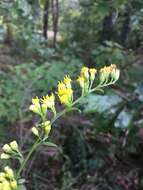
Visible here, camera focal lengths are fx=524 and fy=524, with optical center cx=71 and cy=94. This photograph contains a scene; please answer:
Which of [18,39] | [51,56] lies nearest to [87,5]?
[51,56]

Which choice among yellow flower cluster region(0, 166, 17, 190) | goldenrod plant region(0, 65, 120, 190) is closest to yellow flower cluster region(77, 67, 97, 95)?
goldenrod plant region(0, 65, 120, 190)

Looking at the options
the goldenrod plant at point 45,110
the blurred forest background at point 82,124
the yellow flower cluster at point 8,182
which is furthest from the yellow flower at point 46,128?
the blurred forest background at point 82,124

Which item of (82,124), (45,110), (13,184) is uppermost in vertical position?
(45,110)

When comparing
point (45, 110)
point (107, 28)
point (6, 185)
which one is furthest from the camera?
point (107, 28)

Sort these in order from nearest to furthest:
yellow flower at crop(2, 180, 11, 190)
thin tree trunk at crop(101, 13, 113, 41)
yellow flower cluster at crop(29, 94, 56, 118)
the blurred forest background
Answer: yellow flower at crop(2, 180, 11, 190)
yellow flower cluster at crop(29, 94, 56, 118)
the blurred forest background
thin tree trunk at crop(101, 13, 113, 41)

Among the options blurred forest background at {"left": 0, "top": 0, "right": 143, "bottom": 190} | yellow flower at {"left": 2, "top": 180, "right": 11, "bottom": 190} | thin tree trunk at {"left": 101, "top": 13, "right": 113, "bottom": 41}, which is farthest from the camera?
thin tree trunk at {"left": 101, "top": 13, "right": 113, "bottom": 41}

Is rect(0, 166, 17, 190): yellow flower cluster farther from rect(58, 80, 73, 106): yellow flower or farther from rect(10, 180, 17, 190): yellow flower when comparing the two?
rect(58, 80, 73, 106): yellow flower

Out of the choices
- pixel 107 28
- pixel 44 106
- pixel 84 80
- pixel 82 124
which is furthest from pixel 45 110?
pixel 107 28

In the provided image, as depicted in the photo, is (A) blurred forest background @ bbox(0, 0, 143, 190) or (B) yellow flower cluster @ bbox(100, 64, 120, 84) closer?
(B) yellow flower cluster @ bbox(100, 64, 120, 84)

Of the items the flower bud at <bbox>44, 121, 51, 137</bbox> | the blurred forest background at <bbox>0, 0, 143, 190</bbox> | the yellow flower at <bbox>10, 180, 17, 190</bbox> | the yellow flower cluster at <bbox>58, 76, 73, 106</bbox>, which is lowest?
the blurred forest background at <bbox>0, 0, 143, 190</bbox>

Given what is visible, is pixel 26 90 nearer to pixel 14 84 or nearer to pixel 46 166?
pixel 14 84

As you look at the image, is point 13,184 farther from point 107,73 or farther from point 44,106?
point 107,73
